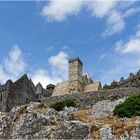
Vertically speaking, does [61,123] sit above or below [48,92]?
below

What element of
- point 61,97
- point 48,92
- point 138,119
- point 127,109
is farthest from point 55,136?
point 48,92

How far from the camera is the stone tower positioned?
280ft

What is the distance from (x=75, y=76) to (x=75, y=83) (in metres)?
1.34

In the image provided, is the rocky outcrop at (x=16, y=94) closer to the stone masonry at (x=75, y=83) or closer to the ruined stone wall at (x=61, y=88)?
the stone masonry at (x=75, y=83)

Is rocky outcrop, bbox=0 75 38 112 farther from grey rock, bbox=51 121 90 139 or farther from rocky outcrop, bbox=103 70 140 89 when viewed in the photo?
grey rock, bbox=51 121 90 139

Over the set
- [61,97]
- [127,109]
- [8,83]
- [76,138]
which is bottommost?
[76,138]

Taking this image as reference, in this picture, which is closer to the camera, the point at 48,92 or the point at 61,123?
the point at 61,123

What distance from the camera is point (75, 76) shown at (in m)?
86.2

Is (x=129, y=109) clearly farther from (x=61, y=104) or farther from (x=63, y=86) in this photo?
(x=63, y=86)

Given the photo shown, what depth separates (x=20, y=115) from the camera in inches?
1024

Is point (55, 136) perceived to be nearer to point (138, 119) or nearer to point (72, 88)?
point (138, 119)

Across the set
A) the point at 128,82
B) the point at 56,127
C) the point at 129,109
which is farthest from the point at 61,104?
the point at 128,82

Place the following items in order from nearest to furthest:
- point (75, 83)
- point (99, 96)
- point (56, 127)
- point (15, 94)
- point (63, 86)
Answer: point (56, 127) → point (99, 96) → point (15, 94) → point (75, 83) → point (63, 86)

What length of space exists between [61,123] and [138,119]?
437 centimetres
